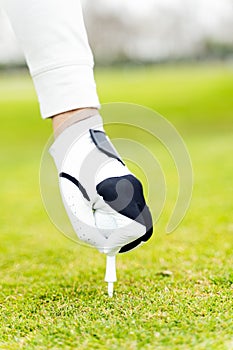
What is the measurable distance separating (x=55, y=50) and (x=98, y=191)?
0.34 m

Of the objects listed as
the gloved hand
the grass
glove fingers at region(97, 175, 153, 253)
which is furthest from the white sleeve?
the grass

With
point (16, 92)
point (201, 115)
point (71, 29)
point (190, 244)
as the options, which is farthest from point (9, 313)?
point (16, 92)

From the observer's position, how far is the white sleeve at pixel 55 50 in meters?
1.40

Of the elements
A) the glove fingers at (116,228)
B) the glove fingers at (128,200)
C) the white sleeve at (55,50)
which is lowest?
the glove fingers at (116,228)

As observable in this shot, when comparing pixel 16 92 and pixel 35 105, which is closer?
pixel 35 105

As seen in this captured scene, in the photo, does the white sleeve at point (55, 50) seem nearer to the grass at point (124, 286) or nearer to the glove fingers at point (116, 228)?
the glove fingers at point (116, 228)

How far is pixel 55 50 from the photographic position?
1.40 metres

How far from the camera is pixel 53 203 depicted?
4.98 feet

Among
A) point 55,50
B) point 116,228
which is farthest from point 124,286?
point 55,50

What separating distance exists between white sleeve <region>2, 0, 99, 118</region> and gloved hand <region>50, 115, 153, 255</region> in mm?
69

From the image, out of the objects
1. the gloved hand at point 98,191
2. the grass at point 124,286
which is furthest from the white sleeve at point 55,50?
the grass at point 124,286

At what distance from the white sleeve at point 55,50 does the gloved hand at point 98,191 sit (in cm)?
7

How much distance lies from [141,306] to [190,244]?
2.66 ft

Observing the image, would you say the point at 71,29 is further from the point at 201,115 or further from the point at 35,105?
the point at 35,105
